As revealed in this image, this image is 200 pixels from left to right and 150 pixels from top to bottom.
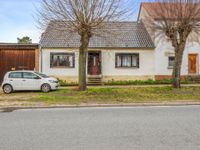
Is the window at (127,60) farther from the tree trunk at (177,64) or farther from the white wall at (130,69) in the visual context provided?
the tree trunk at (177,64)

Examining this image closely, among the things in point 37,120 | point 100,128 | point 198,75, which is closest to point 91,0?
point 37,120

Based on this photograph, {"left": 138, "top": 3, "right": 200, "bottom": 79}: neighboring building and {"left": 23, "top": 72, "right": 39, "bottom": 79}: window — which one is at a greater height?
{"left": 138, "top": 3, "right": 200, "bottom": 79}: neighboring building

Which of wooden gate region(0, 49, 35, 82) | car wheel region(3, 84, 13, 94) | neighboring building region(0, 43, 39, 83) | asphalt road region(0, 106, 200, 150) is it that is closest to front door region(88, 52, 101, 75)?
neighboring building region(0, 43, 39, 83)

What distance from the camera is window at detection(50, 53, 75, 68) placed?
28750 millimetres

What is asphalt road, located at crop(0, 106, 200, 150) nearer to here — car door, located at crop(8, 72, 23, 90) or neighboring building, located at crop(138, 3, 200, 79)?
car door, located at crop(8, 72, 23, 90)

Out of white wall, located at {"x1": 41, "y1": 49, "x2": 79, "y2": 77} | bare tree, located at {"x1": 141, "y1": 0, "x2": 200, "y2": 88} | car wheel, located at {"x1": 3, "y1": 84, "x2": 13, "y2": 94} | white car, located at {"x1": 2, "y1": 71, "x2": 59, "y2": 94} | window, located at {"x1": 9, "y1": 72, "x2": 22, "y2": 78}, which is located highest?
bare tree, located at {"x1": 141, "y1": 0, "x2": 200, "y2": 88}

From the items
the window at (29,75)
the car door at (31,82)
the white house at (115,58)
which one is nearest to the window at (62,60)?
the white house at (115,58)

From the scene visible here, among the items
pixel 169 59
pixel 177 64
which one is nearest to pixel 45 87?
pixel 177 64

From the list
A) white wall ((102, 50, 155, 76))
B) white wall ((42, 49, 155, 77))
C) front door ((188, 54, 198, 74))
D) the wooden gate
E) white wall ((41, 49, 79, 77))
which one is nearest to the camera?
the wooden gate

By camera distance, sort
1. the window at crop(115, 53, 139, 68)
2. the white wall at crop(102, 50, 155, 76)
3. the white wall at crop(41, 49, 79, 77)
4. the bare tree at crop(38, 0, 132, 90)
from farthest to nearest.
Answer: the window at crop(115, 53, 139, 68)
the white wall at crop(102, 50, 155, 76)
the white wall at crop(41, 49, 79, 77)
the bare tree at crop(38, 0, 132, 90)

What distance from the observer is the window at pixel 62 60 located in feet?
94.3

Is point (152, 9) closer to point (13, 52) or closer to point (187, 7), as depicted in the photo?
point (187, 7)

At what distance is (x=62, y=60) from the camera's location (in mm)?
28938

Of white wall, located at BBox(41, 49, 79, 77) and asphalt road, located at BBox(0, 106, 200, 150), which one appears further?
white wall, located at BBox(41, 49, 79, 77)
